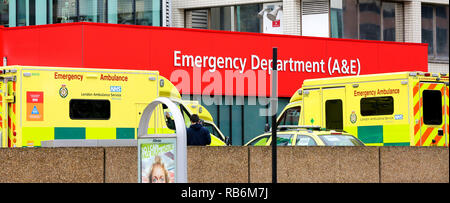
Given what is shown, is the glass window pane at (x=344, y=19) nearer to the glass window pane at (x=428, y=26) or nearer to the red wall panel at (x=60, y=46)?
the glass window pane at (x=428, y=26)

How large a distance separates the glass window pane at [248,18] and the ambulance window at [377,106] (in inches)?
465

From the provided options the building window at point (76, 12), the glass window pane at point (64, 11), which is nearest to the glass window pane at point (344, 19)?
the building window at point (76, 12)

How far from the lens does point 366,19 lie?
2958 centimetres

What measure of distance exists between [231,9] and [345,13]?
13.3 ft

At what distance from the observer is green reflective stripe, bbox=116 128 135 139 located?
55.7 feet

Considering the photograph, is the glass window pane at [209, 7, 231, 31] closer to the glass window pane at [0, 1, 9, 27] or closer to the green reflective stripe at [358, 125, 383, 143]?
the glass window pane at [0, 1, 9, 27]

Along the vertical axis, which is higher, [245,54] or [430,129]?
[245,54]

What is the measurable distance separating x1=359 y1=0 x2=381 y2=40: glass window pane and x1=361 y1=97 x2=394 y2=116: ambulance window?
480 inches

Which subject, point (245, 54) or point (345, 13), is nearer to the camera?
point (245, 54)

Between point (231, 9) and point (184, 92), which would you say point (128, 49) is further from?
point (231, 9)

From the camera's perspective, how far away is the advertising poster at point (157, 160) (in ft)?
25.3
